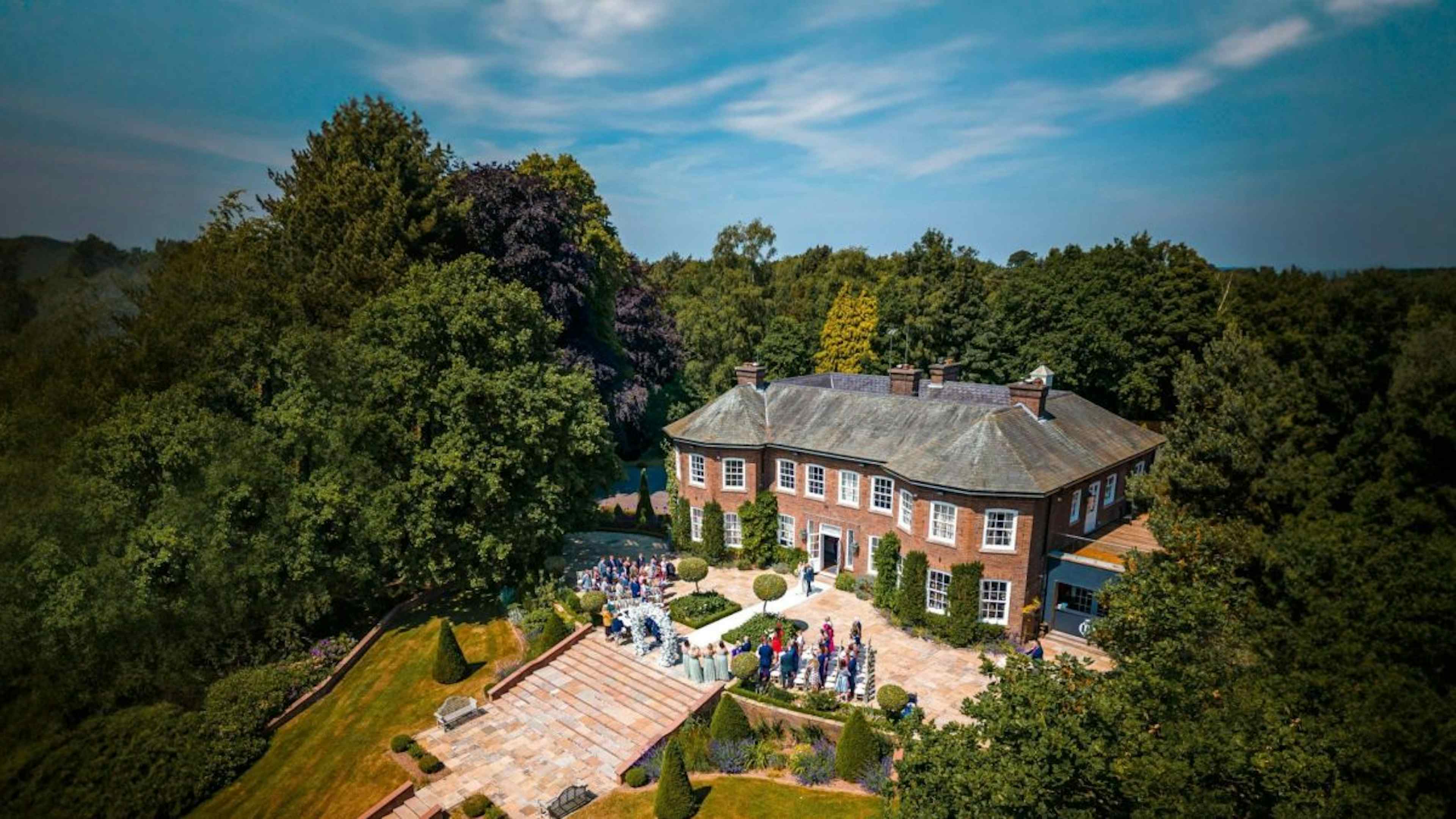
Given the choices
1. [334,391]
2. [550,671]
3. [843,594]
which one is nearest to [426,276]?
[334,391]

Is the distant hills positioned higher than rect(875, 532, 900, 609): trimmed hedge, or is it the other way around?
the distant hills

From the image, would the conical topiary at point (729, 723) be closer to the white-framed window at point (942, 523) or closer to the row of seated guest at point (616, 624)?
the row of seated guest at point (616, 624)

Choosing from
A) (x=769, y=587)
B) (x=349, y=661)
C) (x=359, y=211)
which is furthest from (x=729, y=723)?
(x=359, y=211)

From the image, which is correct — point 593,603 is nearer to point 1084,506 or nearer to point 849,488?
point 849,488

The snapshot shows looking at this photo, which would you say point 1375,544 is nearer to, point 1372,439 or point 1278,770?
point 1372,439

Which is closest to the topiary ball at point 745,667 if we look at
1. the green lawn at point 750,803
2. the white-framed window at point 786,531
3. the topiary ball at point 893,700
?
the green lawn at point 750,803

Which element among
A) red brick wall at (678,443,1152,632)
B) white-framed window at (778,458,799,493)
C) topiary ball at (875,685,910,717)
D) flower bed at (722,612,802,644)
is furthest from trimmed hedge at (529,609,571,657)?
topiary ball at (875,685,910,717)

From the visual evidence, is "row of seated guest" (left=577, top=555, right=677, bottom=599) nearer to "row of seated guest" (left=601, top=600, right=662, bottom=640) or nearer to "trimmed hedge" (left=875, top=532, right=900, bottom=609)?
"row of seated guest" (left=601, top=600, right=662, bottom=640)

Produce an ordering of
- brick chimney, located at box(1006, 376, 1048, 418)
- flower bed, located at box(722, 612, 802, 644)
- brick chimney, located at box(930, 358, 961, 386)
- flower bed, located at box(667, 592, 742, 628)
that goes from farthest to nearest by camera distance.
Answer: brick chimney, located at box(930, 358, 961, 386), brick chimney, located at box(1006, 376, 1048, 418), flower bed, located at box(667, 592, 742, 628), flower bed, located at box(722, 612, 802, 644)
